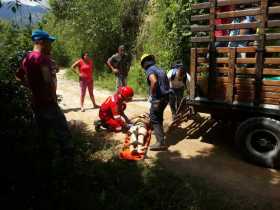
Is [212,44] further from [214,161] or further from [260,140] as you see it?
[214,161]

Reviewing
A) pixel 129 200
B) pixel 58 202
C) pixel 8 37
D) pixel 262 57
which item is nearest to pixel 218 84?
pixel 262 57

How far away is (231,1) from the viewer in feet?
19.4

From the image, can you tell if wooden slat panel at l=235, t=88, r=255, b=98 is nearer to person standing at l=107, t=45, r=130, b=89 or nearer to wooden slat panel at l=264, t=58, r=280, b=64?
wooden slat panel at l=264, t=58, r=280, b=64

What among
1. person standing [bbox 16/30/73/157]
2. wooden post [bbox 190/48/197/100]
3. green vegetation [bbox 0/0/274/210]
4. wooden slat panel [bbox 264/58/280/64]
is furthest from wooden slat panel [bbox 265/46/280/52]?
person standing [bbox 16/30/73/157]

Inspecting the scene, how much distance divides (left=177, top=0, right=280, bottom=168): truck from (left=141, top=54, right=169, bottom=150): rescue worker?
49 cm

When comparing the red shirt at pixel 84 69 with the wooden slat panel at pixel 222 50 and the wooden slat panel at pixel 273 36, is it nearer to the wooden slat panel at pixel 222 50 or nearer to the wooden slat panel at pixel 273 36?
the wooden slat panel at pixel 222 50

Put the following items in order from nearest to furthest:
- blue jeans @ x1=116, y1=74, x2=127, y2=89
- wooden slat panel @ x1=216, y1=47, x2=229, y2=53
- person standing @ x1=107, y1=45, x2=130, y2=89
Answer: wooden slat panel @ x1=216, y1=47, x2=229, y2=53 < person standing @ x1=107, y1=45, x2=130, y2=89 < blue jeans @ x1=116, y1=74, x2=127, y2=89

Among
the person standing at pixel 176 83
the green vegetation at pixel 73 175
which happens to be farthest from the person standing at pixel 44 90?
the person standing at pixel 176 83

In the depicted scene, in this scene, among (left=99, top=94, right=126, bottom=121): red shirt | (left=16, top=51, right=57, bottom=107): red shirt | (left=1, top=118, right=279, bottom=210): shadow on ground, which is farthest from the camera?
(left=99, top=94, right=126, bottom=121): red shirt

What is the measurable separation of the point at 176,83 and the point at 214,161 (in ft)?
8.03

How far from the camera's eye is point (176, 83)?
8156mm

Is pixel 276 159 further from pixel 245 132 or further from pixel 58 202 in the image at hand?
pixel 58 202

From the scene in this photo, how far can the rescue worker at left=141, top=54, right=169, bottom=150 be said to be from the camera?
649 centimetres

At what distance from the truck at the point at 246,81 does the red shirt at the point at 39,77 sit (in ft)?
8.83
